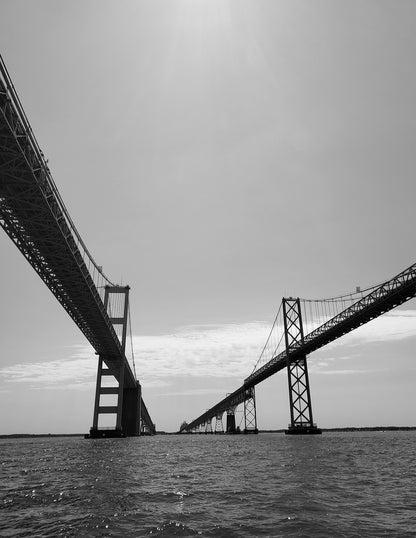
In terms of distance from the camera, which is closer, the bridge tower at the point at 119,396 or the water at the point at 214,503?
the water at the point at 214,503

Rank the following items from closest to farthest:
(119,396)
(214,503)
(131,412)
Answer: (214,503) → (119,396) → (131,412)

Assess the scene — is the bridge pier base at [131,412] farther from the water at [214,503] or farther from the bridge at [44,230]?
the water at [214,503]

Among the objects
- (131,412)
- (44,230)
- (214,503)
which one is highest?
(44,230)

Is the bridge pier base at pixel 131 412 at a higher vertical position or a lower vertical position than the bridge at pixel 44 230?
lower

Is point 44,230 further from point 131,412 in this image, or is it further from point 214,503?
point 131,412

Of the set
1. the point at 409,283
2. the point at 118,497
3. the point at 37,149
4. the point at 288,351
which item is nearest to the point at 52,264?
the point at 37,149

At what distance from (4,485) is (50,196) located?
634 inches

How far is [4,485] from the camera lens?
13.3m

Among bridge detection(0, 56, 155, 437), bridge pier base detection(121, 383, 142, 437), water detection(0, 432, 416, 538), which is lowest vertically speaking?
water detection(0, 432, 416, 538)

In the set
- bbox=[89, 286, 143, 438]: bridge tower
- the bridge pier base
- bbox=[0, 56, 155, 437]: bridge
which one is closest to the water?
bbox=[0, 56, 155, 437]: bridge

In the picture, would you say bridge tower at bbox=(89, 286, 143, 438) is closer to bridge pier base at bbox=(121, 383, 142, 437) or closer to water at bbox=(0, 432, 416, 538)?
bridge pier base at bbox=(121, 383, 142, 437)

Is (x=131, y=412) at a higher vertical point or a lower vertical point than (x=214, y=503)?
higher

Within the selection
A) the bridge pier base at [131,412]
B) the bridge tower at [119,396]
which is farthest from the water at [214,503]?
the bridge pier base at [131,412]

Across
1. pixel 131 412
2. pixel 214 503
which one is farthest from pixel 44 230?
pixel 131 412
